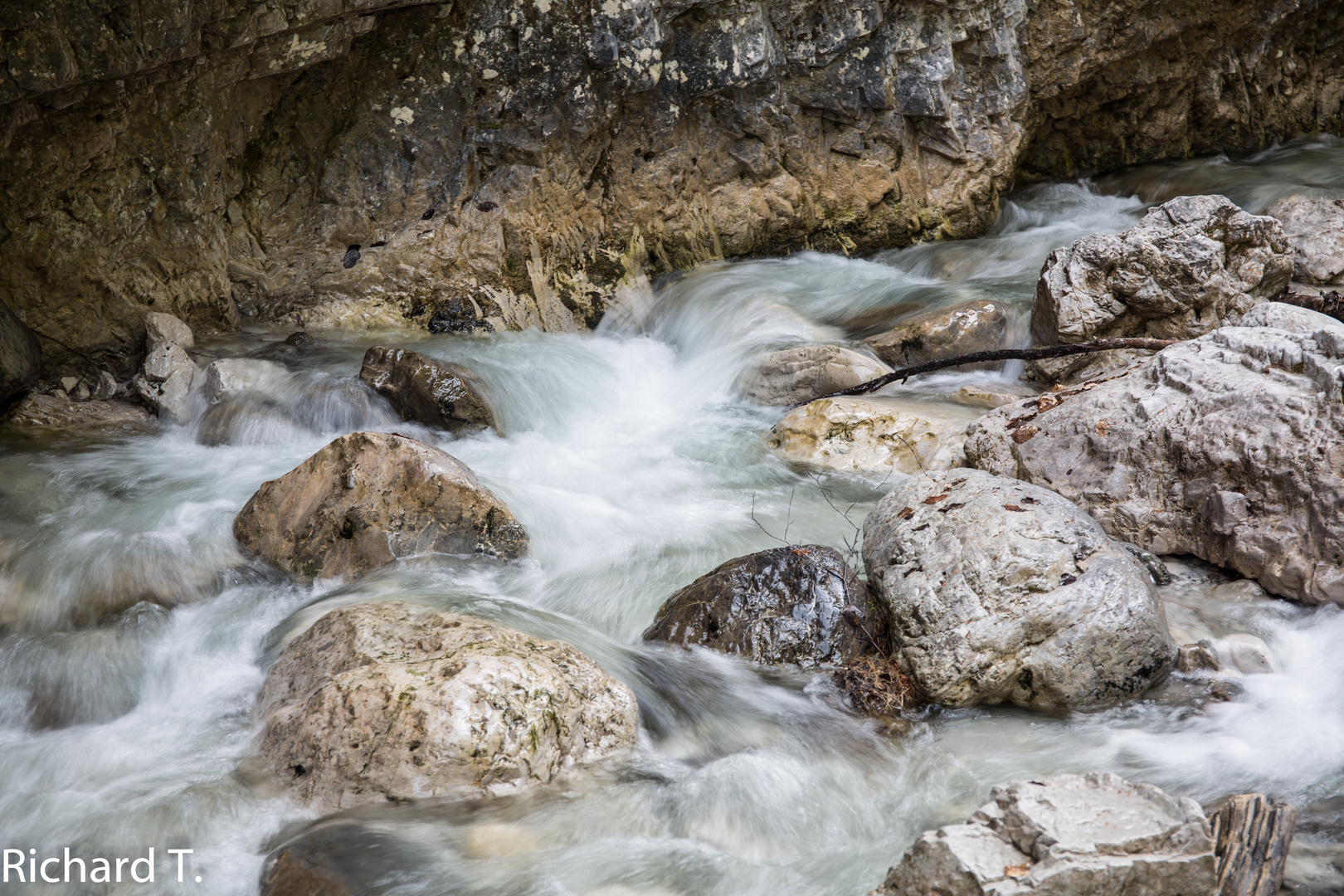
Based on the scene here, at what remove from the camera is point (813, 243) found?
9.07 metres

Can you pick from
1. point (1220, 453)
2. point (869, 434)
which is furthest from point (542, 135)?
point (1220, 453)

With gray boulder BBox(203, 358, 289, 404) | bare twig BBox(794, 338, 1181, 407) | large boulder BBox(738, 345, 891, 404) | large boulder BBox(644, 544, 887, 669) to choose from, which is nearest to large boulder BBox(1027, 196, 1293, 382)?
bare twig BBox(794, 338, 1181, 407)

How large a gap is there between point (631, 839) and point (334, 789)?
1.00m

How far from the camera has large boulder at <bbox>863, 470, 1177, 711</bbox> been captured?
3428 millimetres

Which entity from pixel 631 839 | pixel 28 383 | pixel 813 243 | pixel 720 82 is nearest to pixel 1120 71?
pixel 813 243

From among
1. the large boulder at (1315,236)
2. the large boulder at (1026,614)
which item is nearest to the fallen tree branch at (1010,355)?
the large boulder at (1315,236)

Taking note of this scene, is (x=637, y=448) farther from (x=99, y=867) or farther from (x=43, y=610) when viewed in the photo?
(x=99, y=867)

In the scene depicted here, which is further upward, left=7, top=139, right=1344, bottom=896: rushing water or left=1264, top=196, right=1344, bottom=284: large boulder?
left=1264, top=196, right=1344, bottom=284: large boulder

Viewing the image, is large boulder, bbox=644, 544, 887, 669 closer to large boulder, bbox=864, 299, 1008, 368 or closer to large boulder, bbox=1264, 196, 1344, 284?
large boulder, bbox=864, 299, 1008, 368

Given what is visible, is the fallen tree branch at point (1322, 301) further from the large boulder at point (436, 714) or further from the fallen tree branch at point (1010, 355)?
the large boulder at point (436, 714)

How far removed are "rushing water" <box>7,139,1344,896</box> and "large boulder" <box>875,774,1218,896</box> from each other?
57 centimetres

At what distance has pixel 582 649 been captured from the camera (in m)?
3.79

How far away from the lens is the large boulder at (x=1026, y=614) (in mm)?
3428

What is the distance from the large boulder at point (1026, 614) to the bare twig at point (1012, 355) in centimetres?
245
